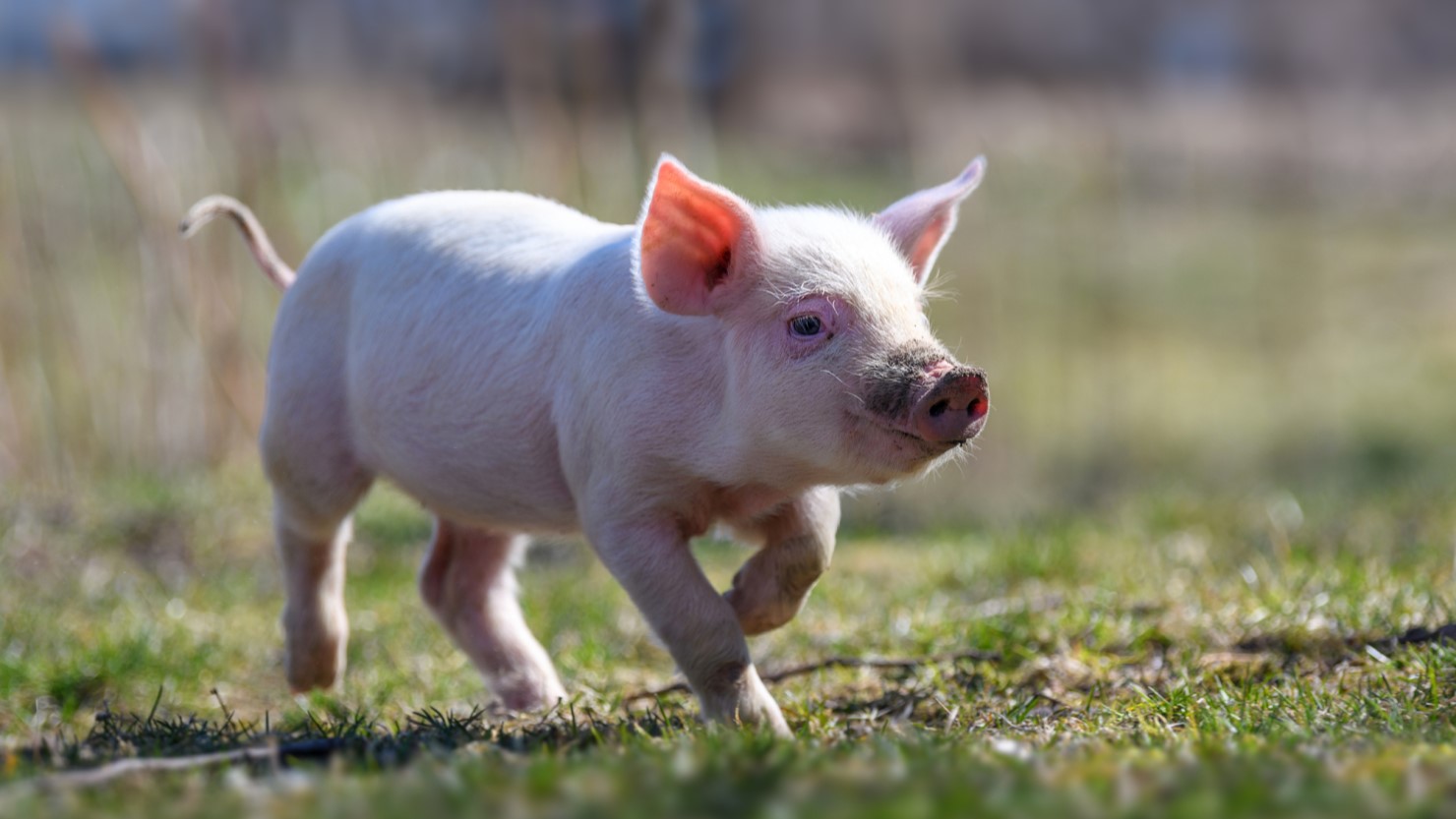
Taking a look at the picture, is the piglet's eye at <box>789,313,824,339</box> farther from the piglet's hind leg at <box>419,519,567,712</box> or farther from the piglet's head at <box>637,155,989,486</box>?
the piglet's hind leg at <box>419,519,567,712</box>

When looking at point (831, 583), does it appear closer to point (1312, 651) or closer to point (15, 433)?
point (1312, 651)

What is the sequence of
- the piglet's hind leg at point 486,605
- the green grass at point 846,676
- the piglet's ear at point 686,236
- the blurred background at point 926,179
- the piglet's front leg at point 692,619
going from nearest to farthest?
1. the green grass at point 846,676
2. the piglet's front leg at point 692,619
3. the piglet's ear at point 686,236
4. the piglet's hind leg at point 486,605
5. the blurred background at point 926,179

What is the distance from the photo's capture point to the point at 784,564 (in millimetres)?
3945

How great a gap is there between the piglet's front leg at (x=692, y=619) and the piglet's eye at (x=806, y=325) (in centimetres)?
56

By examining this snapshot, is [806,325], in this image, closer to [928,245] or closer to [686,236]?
[686,236]

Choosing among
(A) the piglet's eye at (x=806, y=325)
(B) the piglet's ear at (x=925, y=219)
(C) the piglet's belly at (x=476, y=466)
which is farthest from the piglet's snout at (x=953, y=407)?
(C) the piglet's belly at (x=476, y=466)

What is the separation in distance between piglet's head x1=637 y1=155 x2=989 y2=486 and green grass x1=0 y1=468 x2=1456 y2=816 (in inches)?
24.0

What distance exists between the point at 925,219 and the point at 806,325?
23.9 inches

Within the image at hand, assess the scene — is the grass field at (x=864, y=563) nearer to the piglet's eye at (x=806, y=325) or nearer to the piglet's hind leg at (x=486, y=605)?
the piglet's hind leg at (x=486, y=605)

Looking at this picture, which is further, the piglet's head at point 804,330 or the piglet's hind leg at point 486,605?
the piglet's hind leg at point 486,605

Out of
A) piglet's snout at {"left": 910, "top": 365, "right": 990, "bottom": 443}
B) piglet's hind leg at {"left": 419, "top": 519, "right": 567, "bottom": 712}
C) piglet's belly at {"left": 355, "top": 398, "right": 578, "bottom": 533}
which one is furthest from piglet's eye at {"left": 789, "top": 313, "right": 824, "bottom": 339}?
piglet's hind leg at {"left": 419, "top": 519, "right": 567, "bottom": 712}

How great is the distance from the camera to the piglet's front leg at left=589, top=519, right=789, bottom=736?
11.7 feet

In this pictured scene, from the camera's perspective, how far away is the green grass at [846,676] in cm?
237

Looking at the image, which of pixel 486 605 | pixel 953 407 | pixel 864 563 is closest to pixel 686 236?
pixel 953 407
